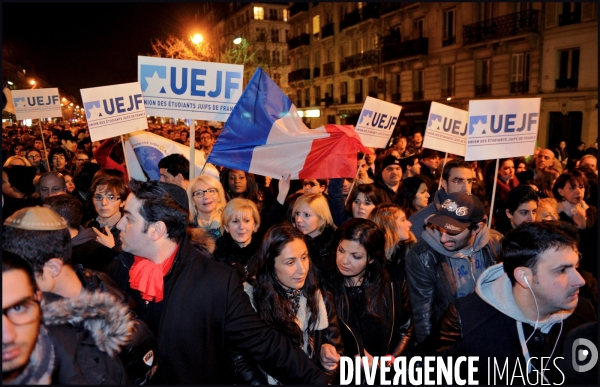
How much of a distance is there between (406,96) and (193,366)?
32043 mm

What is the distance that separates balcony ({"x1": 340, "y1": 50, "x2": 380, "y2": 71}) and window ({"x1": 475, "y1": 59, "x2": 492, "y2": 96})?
36.7 feet

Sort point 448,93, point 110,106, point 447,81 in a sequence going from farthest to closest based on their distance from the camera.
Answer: point 447,81 → point 448,93 → point 110,106

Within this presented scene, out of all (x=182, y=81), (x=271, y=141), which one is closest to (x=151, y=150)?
(x=182, y=81)

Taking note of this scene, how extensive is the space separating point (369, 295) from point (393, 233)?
2.97 ft

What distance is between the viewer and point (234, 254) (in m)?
4.41

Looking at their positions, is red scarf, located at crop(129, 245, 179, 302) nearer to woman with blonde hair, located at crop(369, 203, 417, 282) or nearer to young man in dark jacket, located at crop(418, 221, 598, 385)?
young man in dark jacket, located at crop(418, 221, 598, 385)

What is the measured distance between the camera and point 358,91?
4069 cm

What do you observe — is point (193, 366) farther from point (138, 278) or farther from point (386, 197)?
point (386, 197)

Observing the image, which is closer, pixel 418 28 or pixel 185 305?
pixel 185 305

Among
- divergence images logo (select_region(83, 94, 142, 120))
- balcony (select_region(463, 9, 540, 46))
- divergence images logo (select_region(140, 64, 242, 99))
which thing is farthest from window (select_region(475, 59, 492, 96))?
divergence images logo (select_region(83, 94, 142, 120))

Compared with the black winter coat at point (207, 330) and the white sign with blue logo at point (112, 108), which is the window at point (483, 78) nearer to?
the white sign with blue logo at point (112, 108)

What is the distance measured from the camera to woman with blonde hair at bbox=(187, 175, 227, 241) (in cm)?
489

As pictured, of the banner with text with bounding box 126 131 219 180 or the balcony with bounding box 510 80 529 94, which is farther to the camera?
the balcony with bounding box 510 80 529 94

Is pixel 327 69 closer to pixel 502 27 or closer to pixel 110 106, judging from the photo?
pixel 502 27
